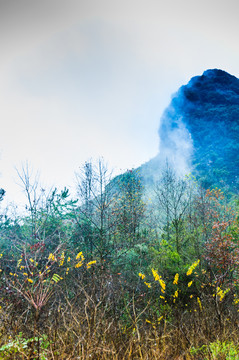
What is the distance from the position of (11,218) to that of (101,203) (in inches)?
288

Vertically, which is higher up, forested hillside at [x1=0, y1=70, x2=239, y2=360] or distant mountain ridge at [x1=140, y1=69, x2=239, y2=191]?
distant mountain ridge at [x1=140, y1=69, x2=239, y2=191]

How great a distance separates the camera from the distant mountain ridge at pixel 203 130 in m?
41.6

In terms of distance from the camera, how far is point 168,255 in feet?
27.5

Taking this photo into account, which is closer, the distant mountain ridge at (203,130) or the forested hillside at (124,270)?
the forested hillside at (124,270)

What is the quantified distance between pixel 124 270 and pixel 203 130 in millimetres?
49816

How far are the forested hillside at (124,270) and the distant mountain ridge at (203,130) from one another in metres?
1.01

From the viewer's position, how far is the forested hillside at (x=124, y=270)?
2.66m

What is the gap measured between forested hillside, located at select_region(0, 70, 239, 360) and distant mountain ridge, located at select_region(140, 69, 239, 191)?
39.7 inches

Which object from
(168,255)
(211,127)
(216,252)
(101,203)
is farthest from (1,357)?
(211,127)

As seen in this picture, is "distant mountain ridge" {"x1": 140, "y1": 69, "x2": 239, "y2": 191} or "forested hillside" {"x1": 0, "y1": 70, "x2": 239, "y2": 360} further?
"distant mountain ridge" {"x1": 140, "y1": 69, "x2": 239, "y2": 191}

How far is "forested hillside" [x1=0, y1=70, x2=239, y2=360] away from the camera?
266 cm

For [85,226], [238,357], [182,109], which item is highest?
[182,109]

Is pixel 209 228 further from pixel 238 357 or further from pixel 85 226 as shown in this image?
pixel 238 357

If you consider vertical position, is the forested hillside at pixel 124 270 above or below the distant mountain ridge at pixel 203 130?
below
